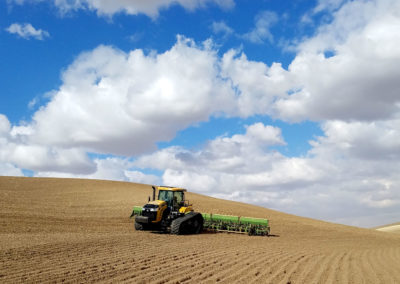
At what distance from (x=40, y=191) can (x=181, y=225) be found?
3057 centimetres

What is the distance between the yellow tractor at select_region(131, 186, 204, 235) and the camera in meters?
18.8

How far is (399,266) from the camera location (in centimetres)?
1335

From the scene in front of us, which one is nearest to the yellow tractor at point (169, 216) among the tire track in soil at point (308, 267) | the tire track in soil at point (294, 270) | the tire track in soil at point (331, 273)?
the tire track in soil at point (294, 270)

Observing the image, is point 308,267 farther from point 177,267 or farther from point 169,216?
point 169,216

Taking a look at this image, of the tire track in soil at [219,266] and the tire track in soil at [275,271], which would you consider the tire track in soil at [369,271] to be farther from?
the tire track in soil at [219,266]

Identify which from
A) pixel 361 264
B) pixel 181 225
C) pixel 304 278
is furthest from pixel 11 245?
pixel 361 264

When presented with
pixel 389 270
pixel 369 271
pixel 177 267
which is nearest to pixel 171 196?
pixel 177 267

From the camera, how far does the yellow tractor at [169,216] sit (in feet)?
61.7

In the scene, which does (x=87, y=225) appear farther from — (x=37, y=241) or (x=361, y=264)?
(x=361, y=264)

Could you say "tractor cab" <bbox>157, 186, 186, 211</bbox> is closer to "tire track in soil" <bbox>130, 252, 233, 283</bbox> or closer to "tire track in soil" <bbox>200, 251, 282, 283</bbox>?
"tire track in soil" <bbox>200, 251, 282, 283</bbox>

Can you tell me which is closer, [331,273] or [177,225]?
[331,273]

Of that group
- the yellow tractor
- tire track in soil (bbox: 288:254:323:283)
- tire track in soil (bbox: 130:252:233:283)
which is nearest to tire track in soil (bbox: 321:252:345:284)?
tire track in soil (bbox: 288:254:323:283)

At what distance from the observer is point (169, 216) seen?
19.7 m

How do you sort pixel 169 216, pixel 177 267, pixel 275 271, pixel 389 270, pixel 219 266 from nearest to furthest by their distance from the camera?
pixel 177 267 → pixel 275 271 → pixel 219 266 → pixel 389 270 → pixel 169 216
